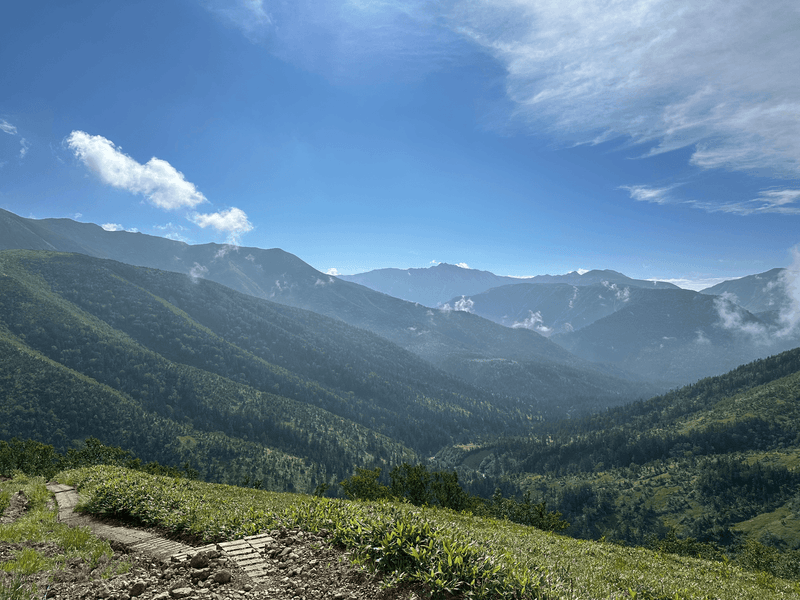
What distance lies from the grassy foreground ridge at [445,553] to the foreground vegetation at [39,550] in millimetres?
2226

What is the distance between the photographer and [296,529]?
12.7 metres

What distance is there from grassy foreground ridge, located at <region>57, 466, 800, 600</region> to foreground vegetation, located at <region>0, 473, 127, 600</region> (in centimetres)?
223

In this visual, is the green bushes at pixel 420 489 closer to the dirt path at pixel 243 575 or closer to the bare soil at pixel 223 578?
the dirt path at pixel 243 575

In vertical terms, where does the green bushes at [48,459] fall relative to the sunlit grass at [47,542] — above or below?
below

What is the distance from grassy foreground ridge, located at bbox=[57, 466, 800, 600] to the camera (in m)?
8.99

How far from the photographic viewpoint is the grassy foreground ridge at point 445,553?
8992 millimetres

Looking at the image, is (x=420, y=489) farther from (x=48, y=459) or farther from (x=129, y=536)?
(x=48, y=459)

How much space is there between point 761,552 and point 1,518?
10867 centimetres

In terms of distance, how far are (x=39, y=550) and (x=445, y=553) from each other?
13548 millimetres

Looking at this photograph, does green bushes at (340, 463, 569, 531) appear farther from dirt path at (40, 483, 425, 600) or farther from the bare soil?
the bare soil

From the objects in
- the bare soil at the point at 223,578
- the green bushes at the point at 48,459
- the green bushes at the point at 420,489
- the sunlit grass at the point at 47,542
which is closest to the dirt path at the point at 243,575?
the bare soil at the point at 223,578

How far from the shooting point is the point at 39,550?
476 inches

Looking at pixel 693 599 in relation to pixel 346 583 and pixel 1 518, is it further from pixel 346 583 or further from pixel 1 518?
pixel 1 518

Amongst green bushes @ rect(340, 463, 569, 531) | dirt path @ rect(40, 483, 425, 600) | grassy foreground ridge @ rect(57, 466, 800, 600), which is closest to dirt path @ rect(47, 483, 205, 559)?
dirt path @ rect(40, 483, 425, 600)
